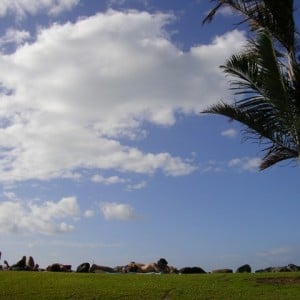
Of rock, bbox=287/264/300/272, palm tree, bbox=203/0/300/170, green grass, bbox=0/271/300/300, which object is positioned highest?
palm tree, bbox=203/0/300/170

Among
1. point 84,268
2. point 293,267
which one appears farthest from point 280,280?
point 84,268

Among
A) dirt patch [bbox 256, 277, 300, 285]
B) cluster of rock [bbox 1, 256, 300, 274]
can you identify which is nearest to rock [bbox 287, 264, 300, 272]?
cluster of rock [bbox 1, 256, 300, 274]

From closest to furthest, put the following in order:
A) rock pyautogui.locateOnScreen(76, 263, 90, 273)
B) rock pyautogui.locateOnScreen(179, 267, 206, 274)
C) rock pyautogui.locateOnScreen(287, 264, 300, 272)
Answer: rock pyautogui.locateOnScreen(287, 264, 300, 272)
rock pyautogui.locateOnScreen(179, 267, 206, 274)
rock pyautogui.locateOnScreen(76, 263, 90, 273)

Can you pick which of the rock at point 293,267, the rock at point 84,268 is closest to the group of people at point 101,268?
the rock at point 84,268

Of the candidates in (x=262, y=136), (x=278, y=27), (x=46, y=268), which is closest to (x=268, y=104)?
(x=262, y=136)

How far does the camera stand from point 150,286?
18500mm

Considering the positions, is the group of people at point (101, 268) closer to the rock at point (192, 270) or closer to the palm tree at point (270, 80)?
the rock at point (192, 270)

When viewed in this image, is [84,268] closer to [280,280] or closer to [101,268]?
[101,268]

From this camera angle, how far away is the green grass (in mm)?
17391

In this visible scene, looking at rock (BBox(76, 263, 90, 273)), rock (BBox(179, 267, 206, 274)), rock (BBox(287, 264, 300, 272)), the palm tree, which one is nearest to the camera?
the palm tree

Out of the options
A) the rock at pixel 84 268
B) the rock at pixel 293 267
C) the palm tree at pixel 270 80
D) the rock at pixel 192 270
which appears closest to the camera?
the palm tree at pixel 270 80

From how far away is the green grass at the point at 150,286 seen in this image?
57.1 ft

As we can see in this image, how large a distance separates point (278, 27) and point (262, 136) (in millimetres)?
2986

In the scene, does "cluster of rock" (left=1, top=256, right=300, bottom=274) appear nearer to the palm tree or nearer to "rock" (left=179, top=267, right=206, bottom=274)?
"rock" (left=179, top=267, right=206, bottom=274)
